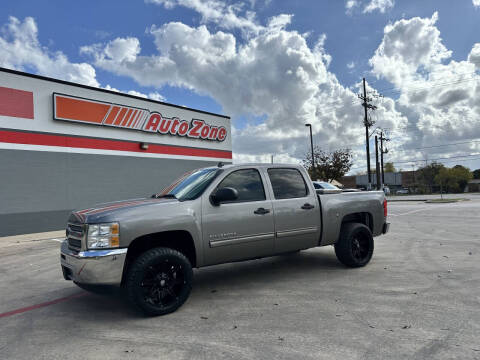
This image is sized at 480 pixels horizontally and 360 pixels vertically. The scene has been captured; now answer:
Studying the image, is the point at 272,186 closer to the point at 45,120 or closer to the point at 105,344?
the point at 105,344

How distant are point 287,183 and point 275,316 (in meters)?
2.18

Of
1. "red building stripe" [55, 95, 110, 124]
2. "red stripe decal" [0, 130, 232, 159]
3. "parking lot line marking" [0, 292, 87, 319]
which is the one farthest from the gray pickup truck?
"red building stripe" [55, 95, 110, 124]

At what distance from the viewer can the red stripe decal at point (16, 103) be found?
521 inches

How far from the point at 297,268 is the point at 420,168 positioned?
8955 centimetres

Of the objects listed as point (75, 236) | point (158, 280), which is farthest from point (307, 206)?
point (75, 236)

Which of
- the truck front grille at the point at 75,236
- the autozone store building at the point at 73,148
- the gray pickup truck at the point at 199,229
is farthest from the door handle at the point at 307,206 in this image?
the autozone store building at the point at 73,148

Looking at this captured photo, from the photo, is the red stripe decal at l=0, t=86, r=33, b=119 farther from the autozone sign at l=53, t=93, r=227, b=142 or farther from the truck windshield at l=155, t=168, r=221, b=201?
the truck windshield at l=155, t=168, r=221, b=201

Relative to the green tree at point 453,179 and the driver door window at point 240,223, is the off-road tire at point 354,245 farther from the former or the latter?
the green tree at point 453,179

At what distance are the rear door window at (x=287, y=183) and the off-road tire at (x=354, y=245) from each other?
115 cm

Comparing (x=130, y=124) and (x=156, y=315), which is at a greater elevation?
(x=130, y=124)

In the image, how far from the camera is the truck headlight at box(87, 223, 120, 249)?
3895 millimetres

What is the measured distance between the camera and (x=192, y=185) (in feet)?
16.4

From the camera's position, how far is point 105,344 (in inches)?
132

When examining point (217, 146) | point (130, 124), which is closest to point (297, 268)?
point (130, 124)
